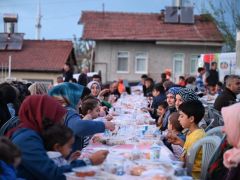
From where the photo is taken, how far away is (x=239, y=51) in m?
16.4

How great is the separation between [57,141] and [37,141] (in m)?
0.19

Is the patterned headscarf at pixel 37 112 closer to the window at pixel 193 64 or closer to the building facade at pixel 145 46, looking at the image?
the building facade at pixel 145 46

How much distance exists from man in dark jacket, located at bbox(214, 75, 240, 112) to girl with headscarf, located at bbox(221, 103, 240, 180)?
546cm

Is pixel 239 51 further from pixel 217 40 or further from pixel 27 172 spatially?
pixel 217 40

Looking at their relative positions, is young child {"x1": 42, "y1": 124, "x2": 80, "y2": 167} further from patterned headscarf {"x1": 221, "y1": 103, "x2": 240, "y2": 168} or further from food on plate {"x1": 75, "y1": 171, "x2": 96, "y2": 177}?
patterned headscarf {"x1": 221, "y1": 103, "x2": 240, "y2": 168}

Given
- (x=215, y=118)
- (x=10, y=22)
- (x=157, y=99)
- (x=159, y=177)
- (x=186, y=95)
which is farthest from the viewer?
(x=10, y=22)

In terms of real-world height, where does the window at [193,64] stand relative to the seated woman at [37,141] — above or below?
above

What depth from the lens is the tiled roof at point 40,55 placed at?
121 ft

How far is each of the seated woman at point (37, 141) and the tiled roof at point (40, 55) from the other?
3259 centimetres

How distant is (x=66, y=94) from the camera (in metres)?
5.64

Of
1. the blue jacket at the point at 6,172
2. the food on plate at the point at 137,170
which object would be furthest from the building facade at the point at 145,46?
the blue jacket at the point at 6,172

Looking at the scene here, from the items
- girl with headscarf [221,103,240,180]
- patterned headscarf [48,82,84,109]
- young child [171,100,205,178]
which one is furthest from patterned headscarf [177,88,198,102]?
girl with headscarf [221,103,240,180]

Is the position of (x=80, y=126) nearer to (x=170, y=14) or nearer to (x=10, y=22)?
(x=170, y=14)

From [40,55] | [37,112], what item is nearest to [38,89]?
[37,112]
